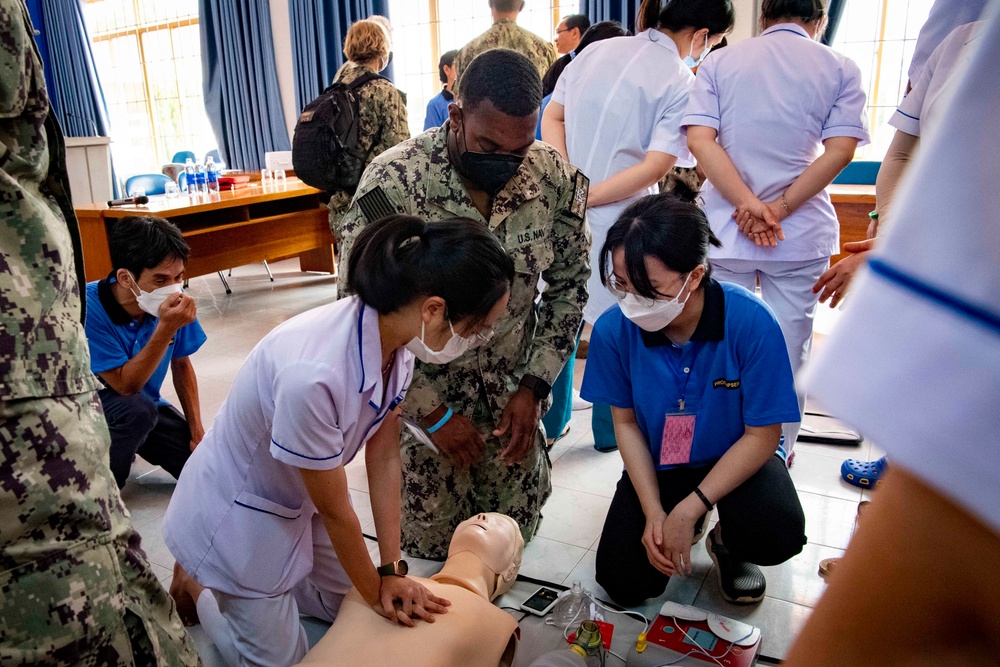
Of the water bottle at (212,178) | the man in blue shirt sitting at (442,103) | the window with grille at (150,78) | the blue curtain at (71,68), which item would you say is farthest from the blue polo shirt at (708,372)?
the blue curtain at (71,68)

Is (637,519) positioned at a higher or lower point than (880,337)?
lower

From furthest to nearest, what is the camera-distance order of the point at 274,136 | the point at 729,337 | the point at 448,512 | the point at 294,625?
the point at 274,136 → the point at 448,512 → the point at 729,337 → the point at 294,625

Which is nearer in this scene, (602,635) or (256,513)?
(256,513)

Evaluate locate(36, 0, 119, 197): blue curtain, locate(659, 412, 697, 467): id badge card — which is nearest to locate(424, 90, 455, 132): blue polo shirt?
locate(659, 412, 697, 467): id badge card

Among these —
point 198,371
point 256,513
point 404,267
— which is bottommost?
point 198,371

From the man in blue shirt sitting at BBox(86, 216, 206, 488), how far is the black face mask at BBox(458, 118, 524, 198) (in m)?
0.98

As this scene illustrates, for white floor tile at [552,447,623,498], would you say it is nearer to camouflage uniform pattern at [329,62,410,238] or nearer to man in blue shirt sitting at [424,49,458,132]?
camouflage uniform pattern at [329,62,410,238]

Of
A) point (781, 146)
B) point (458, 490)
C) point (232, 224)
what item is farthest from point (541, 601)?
point (232, 224)

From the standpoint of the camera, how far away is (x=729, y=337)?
5.54 feet

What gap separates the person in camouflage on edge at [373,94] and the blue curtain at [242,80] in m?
4.19

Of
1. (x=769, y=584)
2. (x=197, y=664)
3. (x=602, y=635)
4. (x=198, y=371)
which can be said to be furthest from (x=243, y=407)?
(x=198, y=371)

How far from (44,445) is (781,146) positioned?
209 cm

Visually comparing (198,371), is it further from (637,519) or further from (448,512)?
(637,519)

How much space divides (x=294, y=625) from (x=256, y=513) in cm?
27
